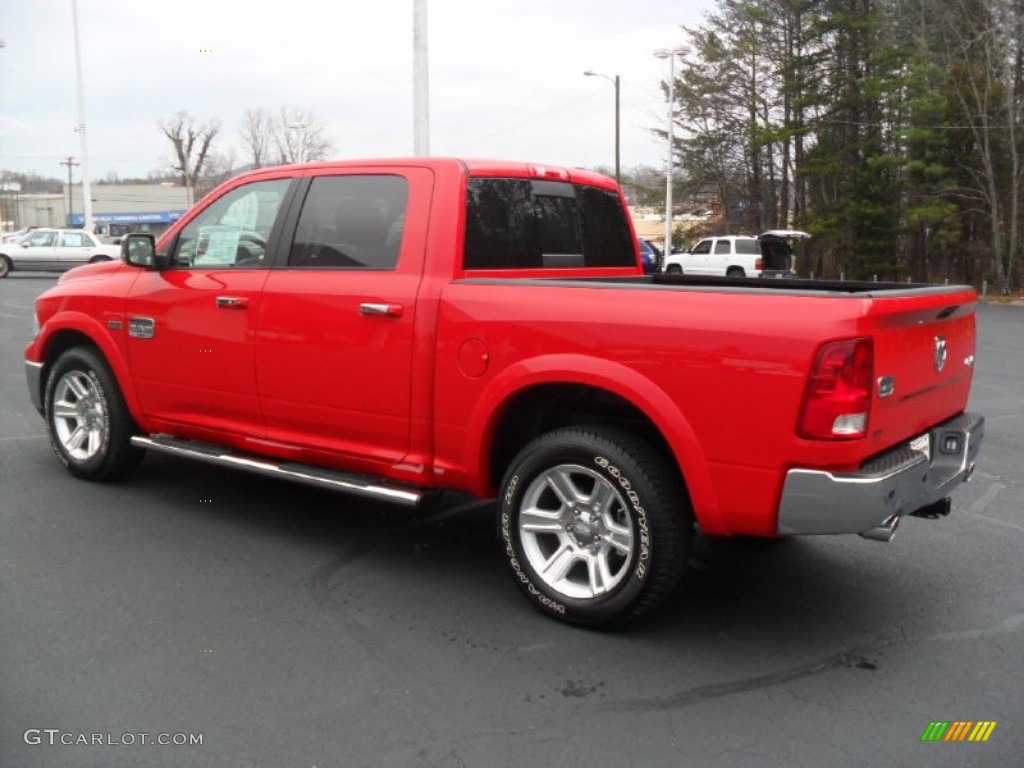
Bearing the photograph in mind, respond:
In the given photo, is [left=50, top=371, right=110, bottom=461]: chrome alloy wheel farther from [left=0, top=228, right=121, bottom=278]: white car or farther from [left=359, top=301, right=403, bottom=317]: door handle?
[left=0, top=228, right=121, bottom=278]: white car

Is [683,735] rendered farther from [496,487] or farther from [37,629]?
[37,629]

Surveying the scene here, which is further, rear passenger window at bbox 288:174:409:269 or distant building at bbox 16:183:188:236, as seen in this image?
distant building at bbox 16:183:188:236

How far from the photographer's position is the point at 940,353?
12.6 ft

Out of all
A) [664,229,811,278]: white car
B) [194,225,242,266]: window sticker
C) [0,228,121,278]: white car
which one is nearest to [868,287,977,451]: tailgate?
[194,225,242,266]: window sticker

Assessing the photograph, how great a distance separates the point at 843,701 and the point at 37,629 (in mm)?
3047

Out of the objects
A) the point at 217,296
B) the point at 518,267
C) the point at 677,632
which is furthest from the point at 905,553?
the point at 217,296

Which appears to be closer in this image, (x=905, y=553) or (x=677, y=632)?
(x=677, y=632)

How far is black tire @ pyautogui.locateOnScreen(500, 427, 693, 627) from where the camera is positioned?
3619mm

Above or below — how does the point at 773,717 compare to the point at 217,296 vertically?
below

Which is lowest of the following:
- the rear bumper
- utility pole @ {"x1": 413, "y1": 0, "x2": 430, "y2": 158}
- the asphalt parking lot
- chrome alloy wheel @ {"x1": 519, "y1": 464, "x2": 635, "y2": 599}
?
the asphalt parking lot

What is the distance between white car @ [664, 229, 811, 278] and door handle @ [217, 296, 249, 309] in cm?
2645

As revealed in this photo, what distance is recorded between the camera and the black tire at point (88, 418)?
5691mm

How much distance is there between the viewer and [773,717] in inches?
124

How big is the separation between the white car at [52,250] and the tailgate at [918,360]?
31.2 metres
